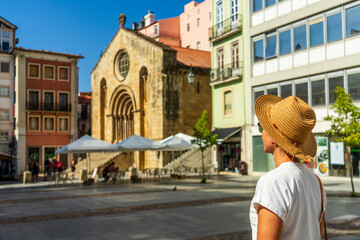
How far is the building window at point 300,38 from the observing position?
23906 millimetres

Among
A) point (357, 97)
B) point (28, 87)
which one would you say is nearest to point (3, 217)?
point (357, 97)

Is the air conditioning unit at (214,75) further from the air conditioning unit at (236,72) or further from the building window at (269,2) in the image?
the building window at (269,2)

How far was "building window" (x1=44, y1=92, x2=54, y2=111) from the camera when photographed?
4459cm

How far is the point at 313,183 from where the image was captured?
216 centimetres

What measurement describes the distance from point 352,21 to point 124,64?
88.2ft

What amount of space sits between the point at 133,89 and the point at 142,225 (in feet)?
104

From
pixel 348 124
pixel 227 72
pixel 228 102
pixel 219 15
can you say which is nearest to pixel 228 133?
pixel 228 102

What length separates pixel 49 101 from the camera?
148 feet

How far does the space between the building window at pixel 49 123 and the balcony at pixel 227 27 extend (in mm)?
22391

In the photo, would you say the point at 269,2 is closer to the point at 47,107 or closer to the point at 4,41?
the point at 47,107

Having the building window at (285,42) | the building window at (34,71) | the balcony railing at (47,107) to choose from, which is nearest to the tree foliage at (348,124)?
the building window at (285,42)

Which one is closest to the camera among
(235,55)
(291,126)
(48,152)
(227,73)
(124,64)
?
(291,126)

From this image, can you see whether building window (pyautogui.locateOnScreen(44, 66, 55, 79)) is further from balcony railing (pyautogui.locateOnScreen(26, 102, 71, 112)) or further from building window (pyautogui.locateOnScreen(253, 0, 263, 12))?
building window (pyautogui.locateOnScreen(253, 0, 263, 12))

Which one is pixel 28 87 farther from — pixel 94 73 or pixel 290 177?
pixel 290 177
